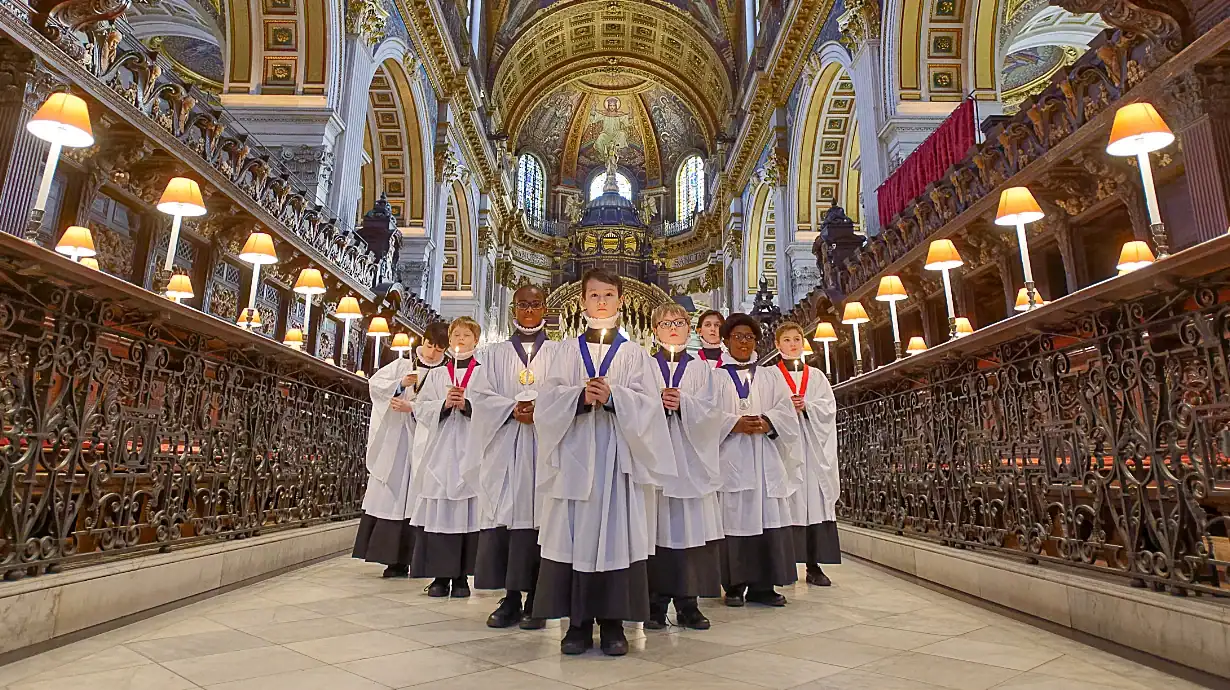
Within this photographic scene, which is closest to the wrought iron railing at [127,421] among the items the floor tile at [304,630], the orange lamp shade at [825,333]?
the floor tile at [304,630]

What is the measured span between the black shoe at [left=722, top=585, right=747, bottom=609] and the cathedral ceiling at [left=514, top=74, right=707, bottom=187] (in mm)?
30036

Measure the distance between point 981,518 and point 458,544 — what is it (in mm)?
3332

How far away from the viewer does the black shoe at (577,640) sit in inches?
104

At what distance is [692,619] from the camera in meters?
Answer: 3.21

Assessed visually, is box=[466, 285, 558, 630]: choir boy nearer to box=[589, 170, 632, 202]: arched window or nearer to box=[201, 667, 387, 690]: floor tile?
box=[201, 667, 387, 690]: floor tile

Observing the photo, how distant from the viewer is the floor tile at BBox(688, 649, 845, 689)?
7.63ft

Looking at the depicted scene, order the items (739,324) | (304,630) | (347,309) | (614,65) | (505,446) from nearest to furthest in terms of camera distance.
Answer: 1. (304,630)
2. (505,446)
3. (739,324)
4. (347,309)
5. (614,65)

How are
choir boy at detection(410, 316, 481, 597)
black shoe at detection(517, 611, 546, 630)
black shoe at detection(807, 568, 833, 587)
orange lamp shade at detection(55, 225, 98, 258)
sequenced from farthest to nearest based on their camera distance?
orange lamp shade at detection(55, 225, 98, 258)
black shoe at detection(807, 568, 833, 587)
choir boy at detection(410, 316, 481, 597)
black shoe at detection(517, 611, 546, 630)

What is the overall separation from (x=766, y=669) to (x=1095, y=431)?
6.35 feet

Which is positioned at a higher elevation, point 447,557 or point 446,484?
point 446,484

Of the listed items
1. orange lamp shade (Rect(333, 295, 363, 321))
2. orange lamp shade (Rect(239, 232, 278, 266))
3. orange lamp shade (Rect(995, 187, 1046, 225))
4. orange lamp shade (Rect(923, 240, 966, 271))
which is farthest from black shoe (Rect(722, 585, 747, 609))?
orange lamp shade (Rect(333, 295, 363, 321))

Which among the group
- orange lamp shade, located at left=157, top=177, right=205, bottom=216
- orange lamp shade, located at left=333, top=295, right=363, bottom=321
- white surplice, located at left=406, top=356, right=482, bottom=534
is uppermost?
orange lamp shade, located at left=157, top=177, right=205, bottom=216

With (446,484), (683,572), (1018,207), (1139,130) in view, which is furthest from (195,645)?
(1018,207)

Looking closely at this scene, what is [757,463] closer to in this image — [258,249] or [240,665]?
[240,665]
